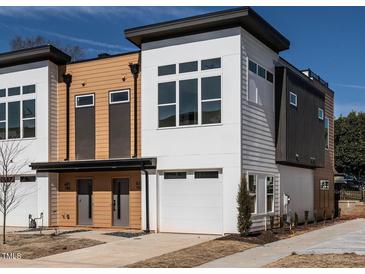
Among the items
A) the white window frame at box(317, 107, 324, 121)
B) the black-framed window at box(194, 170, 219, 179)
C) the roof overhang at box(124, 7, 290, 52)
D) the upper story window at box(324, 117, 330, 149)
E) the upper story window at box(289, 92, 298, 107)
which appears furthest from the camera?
the upper story window at box(324, 117, 330, 149)

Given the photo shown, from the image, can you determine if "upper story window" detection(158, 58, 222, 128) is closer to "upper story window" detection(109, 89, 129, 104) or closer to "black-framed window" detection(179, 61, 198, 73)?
"black-framed window" detection(179, 61, 198, 73)

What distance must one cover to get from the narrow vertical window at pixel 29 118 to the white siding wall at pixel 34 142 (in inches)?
10.9

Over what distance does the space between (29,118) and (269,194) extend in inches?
407

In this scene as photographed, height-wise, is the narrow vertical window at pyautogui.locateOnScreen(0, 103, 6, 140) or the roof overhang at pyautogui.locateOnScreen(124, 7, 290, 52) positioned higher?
the roof overhang at pyautogui.locateOnScreen(124, 7, 290, 52)

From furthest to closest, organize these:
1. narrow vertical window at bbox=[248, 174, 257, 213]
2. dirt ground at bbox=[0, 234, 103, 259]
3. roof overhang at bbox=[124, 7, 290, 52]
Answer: narrow vertical window at bbox=[248, 174, 257, 213]
roof overhang at bbox=[124, 7, 290, 52]
dirt ground at bbox=[0, 234, 103, 259]

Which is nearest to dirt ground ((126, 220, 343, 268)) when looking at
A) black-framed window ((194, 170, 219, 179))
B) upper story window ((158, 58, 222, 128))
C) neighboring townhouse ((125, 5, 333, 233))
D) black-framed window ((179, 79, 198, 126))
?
neighboring townhouse ((125, 5, 333, 233))

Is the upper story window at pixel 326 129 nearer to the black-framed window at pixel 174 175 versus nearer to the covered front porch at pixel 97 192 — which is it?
the black-framed window at pixel 174 175

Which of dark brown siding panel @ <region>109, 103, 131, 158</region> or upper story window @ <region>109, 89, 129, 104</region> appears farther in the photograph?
upper story window @ <region>109, 89, 129, 104</region>

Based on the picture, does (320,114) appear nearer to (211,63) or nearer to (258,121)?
(258,121)

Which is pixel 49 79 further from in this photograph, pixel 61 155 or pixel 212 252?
pixel 212 252

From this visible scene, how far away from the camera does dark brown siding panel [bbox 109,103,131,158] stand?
67.3 feet

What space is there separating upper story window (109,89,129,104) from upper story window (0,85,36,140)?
356cm

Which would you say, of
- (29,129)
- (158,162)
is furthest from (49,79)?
(158,162)

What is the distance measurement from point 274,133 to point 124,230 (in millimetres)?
6882
